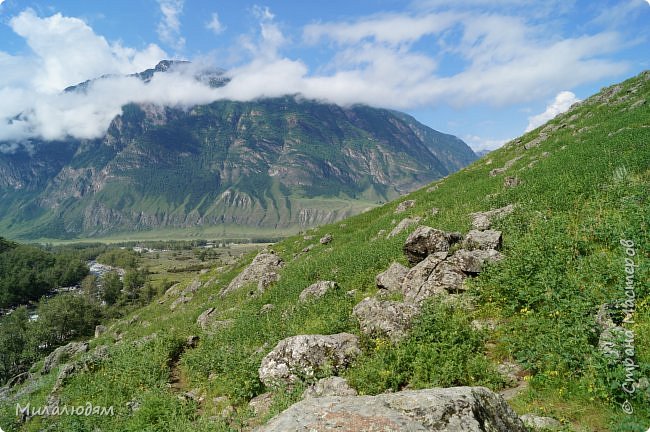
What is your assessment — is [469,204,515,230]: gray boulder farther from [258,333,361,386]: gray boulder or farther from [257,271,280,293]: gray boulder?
[257,271,280,293]: gray boulder

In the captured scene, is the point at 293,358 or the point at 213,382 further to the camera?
the point at 213,382

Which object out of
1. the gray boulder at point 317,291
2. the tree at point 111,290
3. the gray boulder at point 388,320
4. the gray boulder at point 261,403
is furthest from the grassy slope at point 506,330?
the tree at point 111,290

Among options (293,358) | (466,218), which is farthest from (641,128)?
(293,358)

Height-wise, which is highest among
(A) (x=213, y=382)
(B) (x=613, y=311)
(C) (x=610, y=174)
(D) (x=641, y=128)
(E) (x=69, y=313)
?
(D) (x=641, y=128)

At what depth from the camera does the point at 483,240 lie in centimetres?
1577

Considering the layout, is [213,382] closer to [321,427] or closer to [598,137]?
[321,427]

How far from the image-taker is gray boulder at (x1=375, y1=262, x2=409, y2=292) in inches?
648

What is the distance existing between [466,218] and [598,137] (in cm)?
1649

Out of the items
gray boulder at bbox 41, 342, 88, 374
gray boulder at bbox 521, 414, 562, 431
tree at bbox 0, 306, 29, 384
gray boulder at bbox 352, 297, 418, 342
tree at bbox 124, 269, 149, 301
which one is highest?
gray boulder at bbox 352, 297, 418, 342

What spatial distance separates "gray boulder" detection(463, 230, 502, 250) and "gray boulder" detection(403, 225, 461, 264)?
96 cm

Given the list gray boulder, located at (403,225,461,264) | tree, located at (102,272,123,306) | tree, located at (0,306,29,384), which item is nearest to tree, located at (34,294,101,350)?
tree, located at (0,306,29,384)

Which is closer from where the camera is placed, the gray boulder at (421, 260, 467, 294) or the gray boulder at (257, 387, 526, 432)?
the gray boulder at (257, 387, 526, 432)

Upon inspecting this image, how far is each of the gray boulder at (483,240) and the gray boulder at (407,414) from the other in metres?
10.0

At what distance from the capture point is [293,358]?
1193 cm
